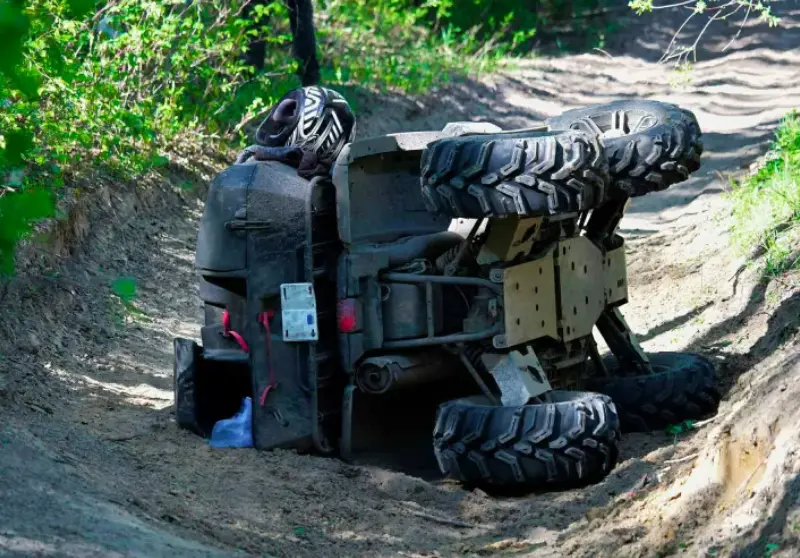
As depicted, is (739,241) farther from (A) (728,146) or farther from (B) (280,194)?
(A) (728,146)

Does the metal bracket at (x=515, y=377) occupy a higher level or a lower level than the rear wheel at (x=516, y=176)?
lower

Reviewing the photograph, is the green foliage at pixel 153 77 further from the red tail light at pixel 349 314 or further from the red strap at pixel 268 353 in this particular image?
the red tail light at pixel 349 314

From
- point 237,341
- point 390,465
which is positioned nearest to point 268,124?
point 237,341

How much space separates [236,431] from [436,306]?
125 cm

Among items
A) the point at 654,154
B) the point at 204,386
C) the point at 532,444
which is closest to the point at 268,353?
the point at 204,386

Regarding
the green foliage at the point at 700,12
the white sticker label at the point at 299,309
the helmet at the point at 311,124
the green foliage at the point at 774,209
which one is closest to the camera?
the white sticker label at the point at 299,309

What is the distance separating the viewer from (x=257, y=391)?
22.2ft

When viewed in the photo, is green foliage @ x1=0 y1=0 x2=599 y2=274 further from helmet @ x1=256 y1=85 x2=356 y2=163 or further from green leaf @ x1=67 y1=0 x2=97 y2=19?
helmet @ x1=256 y1=85 x2=356 y2=163

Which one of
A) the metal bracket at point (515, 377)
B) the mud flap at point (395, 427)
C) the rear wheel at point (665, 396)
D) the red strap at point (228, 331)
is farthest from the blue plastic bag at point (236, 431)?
the rear wheel at point (665, 396)

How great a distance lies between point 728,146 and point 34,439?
11156mm

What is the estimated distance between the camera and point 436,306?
674 cm

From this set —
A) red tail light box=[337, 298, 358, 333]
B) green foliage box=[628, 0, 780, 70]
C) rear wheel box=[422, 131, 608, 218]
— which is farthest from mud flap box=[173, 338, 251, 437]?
green foliage box=[628, 0, 780, 70]

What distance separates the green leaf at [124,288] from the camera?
9930mm

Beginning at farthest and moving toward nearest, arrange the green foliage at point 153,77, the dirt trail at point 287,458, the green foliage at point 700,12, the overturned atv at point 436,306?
the green foliage at point 153,77, the green foliage at point 700,12, the overturned atv at point 436,306, the dirt trail at point 287,458
